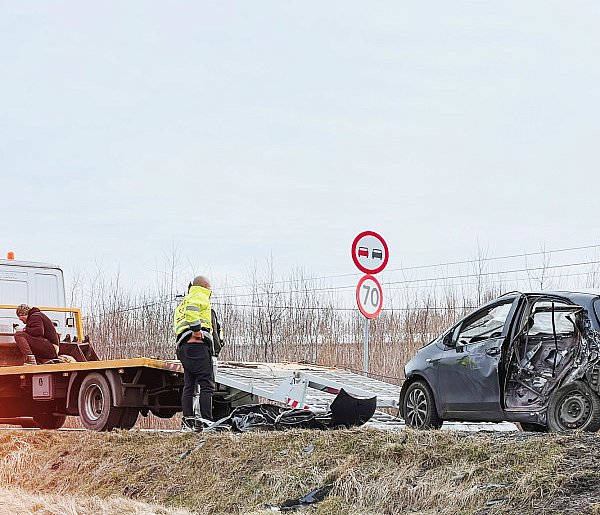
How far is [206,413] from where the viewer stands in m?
12.3

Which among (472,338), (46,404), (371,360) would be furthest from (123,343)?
(472,338)

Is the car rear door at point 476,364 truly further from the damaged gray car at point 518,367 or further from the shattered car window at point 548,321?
the shattered car window at point 548,321

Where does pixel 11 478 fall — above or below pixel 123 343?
below

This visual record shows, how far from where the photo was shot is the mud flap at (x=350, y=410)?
1091 cm

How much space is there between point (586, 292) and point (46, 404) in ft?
29.4

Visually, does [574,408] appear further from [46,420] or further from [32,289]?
[32,289]

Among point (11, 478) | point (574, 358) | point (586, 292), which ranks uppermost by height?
point (586, 292)

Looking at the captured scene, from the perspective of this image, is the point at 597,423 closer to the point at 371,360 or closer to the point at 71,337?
the point at 71,337

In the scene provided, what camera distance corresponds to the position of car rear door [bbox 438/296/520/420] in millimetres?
10586

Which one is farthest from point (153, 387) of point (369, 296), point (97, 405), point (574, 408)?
point (574, 408)

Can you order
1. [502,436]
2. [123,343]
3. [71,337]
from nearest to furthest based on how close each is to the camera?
Result: [502,436]
[71,337]
[123,343]

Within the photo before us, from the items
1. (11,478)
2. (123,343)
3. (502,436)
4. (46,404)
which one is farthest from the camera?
(123,343)

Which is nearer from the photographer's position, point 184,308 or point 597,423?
point 597,423

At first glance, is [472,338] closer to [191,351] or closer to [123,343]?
[191,351]
